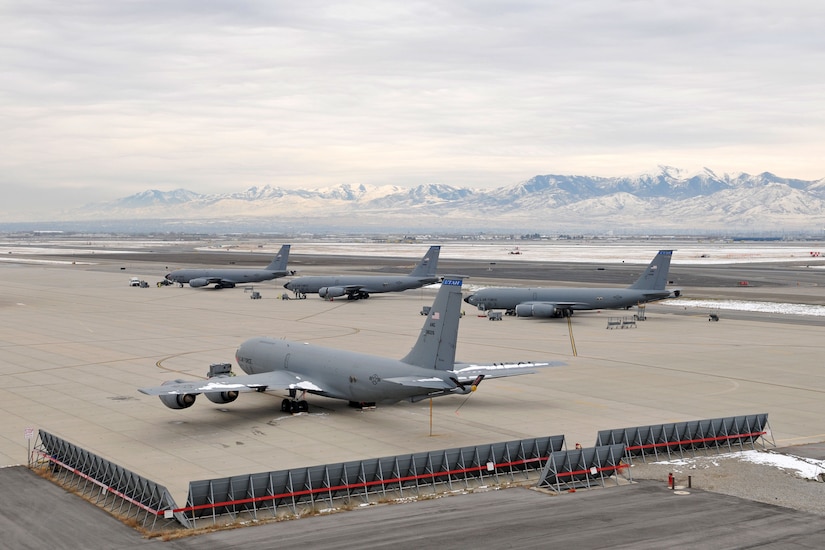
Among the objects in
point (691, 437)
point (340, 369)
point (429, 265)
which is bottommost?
point (691, 437)

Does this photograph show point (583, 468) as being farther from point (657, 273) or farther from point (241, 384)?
point (657, 273)

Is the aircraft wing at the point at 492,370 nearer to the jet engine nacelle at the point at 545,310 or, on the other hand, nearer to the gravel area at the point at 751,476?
the gravel area at the point at 751,476

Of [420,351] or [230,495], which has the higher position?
[420,351]

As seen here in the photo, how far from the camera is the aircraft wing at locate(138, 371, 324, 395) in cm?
4281

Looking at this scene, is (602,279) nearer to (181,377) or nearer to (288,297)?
(288,297)

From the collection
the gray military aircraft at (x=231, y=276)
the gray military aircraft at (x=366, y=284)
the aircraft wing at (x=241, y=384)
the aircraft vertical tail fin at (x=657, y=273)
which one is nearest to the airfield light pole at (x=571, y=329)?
the aircraft vertical tail fin at (x=657, y=273)

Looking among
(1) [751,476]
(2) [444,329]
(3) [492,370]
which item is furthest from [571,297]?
(1) [751,476]

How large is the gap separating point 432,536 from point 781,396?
32.3 metres

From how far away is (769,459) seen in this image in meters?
37.7

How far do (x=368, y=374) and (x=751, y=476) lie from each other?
18.1 meters

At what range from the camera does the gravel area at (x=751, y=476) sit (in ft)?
105

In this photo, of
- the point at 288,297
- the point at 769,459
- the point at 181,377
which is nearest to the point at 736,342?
the point at 769,459

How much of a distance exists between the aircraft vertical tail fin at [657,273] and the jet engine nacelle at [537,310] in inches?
364

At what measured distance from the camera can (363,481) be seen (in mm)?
32500
